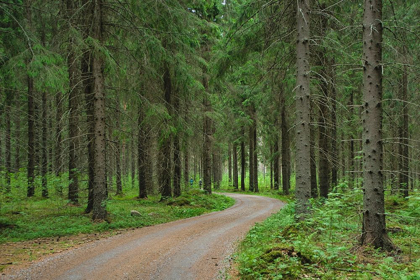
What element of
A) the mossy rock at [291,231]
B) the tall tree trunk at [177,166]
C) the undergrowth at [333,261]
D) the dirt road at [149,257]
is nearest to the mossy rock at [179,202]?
the tall tree trunk at [177,166]

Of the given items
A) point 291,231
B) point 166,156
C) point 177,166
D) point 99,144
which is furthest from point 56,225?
point 177,166

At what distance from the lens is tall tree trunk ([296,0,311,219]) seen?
26.7 ft

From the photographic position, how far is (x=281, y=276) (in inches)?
166

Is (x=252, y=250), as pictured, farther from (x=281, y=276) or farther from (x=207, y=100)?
(x=207, y=100)

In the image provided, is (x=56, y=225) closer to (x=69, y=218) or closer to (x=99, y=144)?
(x=69, y=218)

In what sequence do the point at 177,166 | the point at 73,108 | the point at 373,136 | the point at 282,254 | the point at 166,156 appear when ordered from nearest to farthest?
the point at 282,254, the point at 373,136, the point at 73,108, the point at 166,156, the point at 177,166

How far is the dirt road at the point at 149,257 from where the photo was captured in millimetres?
5168

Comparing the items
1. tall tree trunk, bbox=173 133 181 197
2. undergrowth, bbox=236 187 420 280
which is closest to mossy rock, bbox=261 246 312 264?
undergrowth, bbox=236 187 420 280

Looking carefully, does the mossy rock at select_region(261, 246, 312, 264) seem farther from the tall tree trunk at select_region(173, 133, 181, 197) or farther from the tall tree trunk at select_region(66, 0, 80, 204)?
the tall tree trunk at select_region(173, 133, 181, 197)

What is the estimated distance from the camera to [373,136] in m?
5.46

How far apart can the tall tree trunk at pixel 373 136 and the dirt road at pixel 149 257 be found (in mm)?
3034

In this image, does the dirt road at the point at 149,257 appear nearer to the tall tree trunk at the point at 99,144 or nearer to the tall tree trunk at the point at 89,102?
the tall tree trunk at the point at 99,144

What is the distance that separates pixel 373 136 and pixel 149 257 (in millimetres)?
5409

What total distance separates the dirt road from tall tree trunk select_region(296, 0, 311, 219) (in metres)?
2.20
